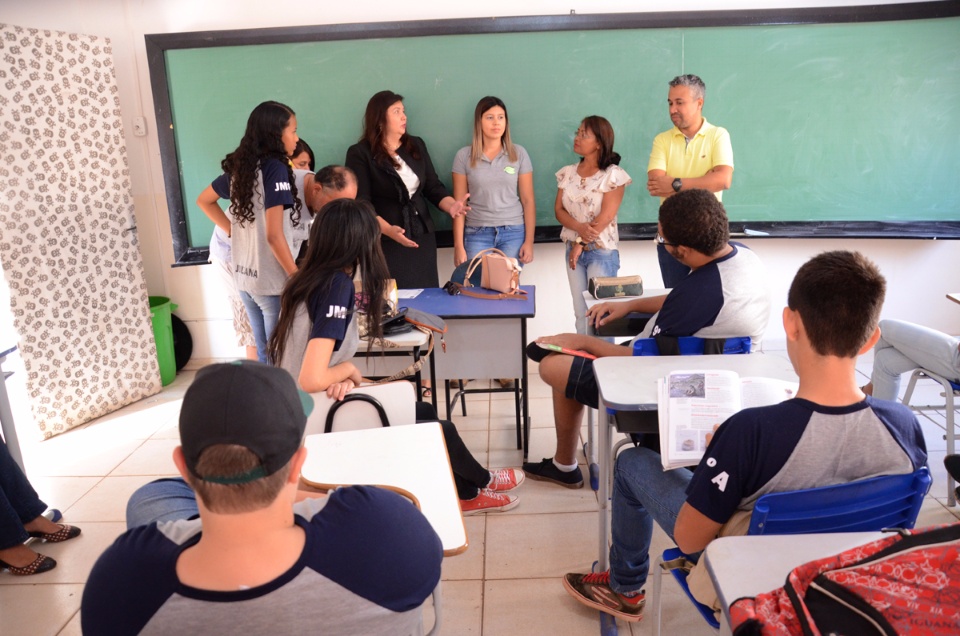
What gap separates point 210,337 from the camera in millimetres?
4875

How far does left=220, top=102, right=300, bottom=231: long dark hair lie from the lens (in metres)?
3.26

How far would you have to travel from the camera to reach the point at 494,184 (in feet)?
13.7

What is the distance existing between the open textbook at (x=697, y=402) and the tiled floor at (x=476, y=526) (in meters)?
0.78

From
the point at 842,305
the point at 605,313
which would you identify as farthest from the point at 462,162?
the point at 842,305

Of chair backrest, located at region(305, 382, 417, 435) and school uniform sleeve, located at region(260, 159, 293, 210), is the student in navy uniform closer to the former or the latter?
school uniform sleeve, located at region(260, 159, 293, 210)

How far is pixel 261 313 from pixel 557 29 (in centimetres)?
238

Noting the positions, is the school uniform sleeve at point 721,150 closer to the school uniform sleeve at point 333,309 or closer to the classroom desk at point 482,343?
the classroom desk at point 482,343

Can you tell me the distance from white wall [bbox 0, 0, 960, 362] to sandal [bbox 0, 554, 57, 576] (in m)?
2.38

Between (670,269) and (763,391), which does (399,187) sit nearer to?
(670,269)

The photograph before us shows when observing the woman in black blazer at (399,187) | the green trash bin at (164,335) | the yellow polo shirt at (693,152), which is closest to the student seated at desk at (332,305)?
the woman in black blazer at (399,187)

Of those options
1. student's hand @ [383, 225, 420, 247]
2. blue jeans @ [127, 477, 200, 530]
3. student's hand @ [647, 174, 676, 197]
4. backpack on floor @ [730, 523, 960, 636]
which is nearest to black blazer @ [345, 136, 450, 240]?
student's hand @ [383, 225, 420, 247]

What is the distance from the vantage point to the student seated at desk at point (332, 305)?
7.08ft

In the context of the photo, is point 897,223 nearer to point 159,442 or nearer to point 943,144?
point 943,144

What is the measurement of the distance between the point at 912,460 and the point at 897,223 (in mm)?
3552
